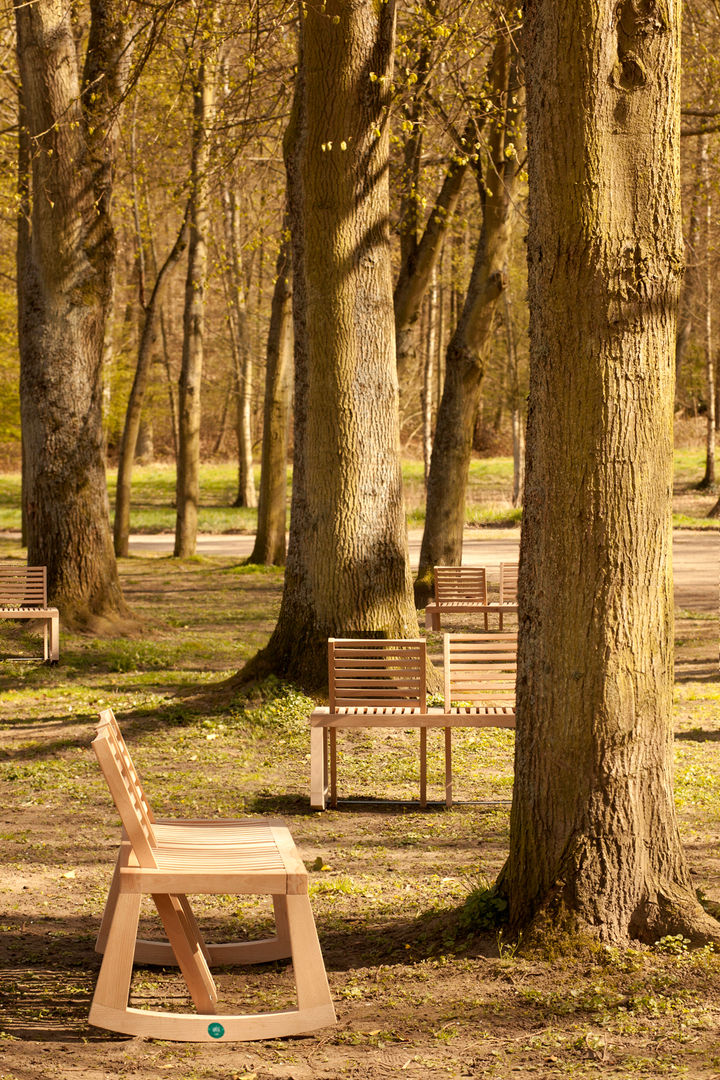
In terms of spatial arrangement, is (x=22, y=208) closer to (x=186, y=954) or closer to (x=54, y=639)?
(x=54, y=639)

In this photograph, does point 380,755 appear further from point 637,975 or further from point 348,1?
point 348,1

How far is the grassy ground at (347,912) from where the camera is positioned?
12.3 ft

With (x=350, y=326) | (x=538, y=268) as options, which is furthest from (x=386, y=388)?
(x=538, y=268)

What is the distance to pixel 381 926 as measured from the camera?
5.00 meters

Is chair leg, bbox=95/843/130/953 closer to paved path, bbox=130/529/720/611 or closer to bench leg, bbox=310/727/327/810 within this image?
bench leg, bbox=310/727/327/810

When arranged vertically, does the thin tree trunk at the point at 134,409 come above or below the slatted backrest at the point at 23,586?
above

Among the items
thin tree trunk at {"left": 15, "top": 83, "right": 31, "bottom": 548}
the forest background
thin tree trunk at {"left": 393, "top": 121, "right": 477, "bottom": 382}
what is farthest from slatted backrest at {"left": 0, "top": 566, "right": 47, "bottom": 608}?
thin tree trunk at {"left": 393, "top": 121, "right": 477, "bottom": 382}

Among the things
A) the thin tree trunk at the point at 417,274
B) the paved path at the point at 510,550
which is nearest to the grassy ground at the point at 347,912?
the thin tree trunk at the point at 417,274

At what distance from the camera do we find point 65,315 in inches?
511

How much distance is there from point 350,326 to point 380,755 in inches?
132

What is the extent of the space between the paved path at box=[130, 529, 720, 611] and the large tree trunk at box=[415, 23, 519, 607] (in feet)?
11.5

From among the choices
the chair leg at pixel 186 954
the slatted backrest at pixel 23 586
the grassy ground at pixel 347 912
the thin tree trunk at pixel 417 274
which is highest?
the thin tree trunk at pixel 417 274

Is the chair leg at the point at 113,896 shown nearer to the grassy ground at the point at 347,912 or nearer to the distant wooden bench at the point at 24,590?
the grassy ground at the point at 347,912

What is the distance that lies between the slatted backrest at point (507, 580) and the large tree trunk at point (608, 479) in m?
9.37
